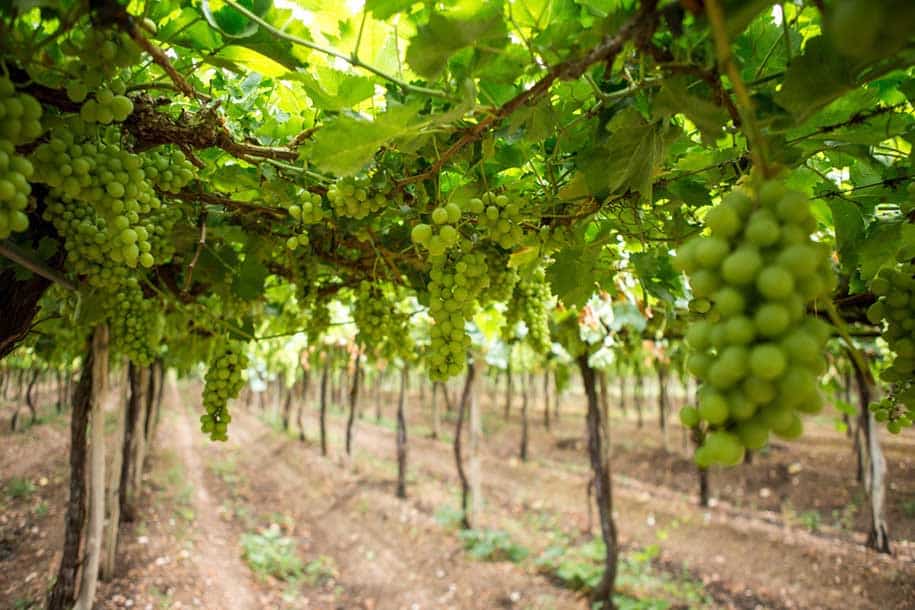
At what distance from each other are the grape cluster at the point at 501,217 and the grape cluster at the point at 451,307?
0.64 feet

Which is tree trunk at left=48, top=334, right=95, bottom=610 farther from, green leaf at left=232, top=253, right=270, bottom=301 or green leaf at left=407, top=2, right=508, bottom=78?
green leaf at left=407, top=2, right=508, bottom=78

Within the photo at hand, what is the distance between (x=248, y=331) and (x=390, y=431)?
61.3ft

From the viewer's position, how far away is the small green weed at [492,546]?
818 cm

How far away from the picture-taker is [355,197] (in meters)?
1.52

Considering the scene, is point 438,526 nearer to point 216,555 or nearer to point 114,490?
point 216,555

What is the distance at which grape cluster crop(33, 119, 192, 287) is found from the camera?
3.99 feet

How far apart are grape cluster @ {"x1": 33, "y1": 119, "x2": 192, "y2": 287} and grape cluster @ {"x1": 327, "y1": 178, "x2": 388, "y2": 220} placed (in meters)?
0.48

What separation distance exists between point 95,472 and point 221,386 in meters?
2.90

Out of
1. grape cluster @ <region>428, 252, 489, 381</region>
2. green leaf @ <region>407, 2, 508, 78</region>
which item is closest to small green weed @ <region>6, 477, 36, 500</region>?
grape cluster @ <region>428, 252, 489, 381</region>

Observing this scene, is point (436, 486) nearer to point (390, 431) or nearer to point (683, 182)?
point (390, 431)

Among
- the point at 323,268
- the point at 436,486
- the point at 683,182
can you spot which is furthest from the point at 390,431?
the point at 683,182

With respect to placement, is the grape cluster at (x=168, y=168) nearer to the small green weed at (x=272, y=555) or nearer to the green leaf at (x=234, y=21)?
the green leaf at (x=234, y=21)

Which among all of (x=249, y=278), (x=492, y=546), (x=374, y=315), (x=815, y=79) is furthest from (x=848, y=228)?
(x=492, y=546)

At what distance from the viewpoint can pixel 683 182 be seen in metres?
1.75
